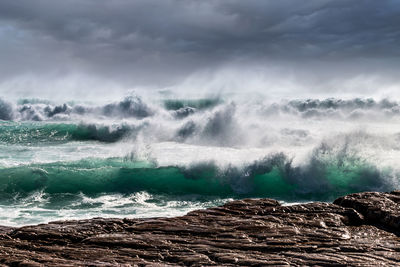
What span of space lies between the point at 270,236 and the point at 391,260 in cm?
143

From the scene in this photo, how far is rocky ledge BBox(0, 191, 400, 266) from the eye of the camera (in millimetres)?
4668

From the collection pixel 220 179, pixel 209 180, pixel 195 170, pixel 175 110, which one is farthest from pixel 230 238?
pixel 175 110

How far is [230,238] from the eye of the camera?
5.23 metres

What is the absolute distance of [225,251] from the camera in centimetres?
487

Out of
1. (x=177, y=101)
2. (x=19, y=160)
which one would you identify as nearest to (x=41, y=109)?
(x=177, y=101)

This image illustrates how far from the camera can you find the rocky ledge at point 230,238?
15.3 feet

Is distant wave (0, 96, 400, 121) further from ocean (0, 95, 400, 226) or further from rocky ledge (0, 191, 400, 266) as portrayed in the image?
rocky ledge (0, 191, 400, 266)

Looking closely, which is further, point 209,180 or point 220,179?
point 220,179

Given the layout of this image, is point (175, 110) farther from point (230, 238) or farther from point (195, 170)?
point (230, 238)

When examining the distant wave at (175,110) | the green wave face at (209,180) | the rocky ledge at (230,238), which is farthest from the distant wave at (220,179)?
the distant wave at (175,110)

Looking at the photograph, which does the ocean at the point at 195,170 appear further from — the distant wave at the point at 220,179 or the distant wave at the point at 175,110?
the distant wave at the point at 175,110

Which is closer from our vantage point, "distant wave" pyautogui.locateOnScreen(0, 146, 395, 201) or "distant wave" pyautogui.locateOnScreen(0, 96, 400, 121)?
"distant wave" pyautogui.locateOnScreen(0, 146, 395, 201)

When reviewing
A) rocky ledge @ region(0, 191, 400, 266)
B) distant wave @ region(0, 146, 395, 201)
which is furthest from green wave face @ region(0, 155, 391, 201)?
rocky ledge @ region(0, 191, 400, 266)

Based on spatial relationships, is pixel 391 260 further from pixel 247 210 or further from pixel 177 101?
pixel 177 101
